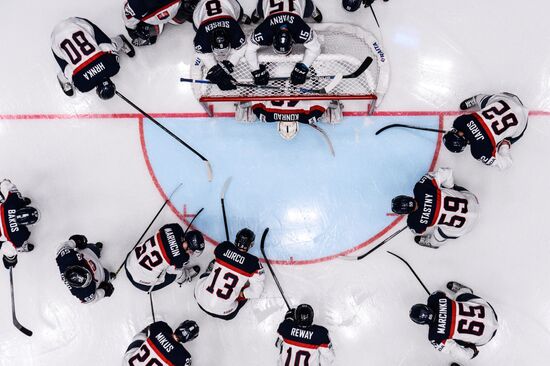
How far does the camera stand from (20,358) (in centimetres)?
499

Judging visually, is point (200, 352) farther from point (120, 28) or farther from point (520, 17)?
point (520, 17)

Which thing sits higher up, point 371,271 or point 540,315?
point 371,271

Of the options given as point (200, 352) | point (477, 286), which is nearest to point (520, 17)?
point (477, 286)

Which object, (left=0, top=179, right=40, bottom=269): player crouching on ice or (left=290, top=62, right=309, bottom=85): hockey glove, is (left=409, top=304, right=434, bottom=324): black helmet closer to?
(left=290, top=62, right=309, bottom=85): hockey glove

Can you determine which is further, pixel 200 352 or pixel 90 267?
pixel 200 352

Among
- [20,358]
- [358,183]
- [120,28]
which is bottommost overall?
[20,358]

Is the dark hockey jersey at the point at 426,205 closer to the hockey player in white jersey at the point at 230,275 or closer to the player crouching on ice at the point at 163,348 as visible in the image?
the hockey player in white jersey at the point at 230,275

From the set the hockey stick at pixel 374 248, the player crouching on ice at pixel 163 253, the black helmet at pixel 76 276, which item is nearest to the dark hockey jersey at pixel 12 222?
the black helmet at pixel 76 276

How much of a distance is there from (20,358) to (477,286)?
491 centimetres

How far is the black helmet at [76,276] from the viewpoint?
4.04 m

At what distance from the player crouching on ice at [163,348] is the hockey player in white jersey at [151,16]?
2835 millimetres

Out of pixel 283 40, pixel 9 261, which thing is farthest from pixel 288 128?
pixel 9 261

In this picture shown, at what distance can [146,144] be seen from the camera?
16.0 feet

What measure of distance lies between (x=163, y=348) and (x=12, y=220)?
189cm
